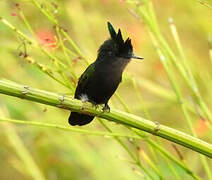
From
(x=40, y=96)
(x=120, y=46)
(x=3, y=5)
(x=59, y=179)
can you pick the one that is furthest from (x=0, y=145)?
(x=40, y=96)

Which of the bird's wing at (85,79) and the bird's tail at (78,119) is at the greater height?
the bird's wing at (85,79)

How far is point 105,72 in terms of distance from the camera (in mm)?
3072

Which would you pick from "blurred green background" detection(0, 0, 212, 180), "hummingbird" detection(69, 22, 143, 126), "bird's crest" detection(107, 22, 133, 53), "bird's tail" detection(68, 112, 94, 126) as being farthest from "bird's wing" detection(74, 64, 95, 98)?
"blurred green background" detection(0, 0, 212, 180)

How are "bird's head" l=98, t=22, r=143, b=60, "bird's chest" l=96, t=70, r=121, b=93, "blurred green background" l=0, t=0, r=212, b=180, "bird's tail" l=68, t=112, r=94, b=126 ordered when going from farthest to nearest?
"blurred green background" l=0, t=0, r=212, b=180
"bird's tail" l=68, t=112, r=94, b=126
"bird's chest" l=96, t=70, r=121, b=93
"bird's head" l=98, t=22, r=143, b=60

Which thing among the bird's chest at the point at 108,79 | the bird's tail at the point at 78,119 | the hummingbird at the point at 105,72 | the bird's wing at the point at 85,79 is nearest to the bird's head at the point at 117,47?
the hummingbird at the point at 105,72

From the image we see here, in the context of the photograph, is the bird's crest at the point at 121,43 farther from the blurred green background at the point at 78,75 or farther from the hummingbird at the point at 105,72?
the blurred green background at the point at 78,75

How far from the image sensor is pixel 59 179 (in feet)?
17.6

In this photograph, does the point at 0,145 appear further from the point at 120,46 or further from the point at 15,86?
the point at 15,86

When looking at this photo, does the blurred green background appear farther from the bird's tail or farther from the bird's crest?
the bird's crest

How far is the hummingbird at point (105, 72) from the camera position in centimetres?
286

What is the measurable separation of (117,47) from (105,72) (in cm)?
22

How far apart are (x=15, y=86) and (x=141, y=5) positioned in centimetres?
102

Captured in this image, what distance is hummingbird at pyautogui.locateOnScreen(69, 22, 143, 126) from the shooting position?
113 inches

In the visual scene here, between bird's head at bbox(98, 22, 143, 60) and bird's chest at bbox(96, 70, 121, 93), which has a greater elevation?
bird's head at bbox(98, 22, 143, 60)
